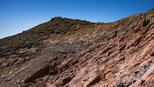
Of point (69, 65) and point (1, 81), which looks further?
point (1, 81)

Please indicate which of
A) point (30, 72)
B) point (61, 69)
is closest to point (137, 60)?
point (61, 69)

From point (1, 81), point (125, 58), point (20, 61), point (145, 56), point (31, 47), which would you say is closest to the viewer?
point (145, 56)

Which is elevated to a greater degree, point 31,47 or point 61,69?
point 31,47

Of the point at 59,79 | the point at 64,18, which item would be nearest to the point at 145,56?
the point at 59,79

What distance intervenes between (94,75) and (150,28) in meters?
4.99

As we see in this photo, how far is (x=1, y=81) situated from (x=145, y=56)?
14.3m

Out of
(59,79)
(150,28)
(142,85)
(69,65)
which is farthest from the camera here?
(69,65)

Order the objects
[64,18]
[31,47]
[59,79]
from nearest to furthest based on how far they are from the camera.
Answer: [59,79] → [31,47] → [64,18]

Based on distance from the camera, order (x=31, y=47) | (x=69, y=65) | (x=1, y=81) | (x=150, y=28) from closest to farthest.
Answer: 1. (x=150, y=28)
2. (x=69, y=65)
3. (x=1, y=81)
4. (x=31, y=47)

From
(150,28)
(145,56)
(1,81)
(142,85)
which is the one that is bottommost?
(1,81)

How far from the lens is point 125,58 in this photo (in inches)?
336

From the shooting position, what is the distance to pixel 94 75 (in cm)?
884

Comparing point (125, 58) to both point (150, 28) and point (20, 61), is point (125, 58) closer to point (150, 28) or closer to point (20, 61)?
point (150, 28)

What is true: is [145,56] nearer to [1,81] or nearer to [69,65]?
[69,65]
